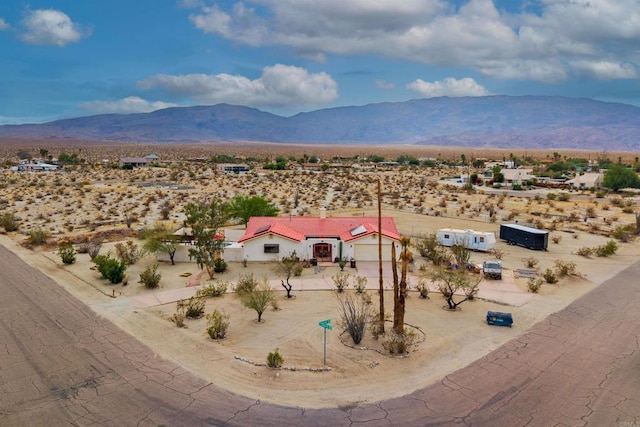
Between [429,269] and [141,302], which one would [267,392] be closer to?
[141,302]

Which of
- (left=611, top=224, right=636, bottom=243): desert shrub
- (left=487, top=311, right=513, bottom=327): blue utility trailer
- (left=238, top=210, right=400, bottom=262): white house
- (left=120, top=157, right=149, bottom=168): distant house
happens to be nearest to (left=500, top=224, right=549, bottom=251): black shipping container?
(left=611, top=224, right=636, bottom=243): desert shrub

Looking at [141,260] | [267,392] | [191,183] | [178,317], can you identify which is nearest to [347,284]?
[178,317]

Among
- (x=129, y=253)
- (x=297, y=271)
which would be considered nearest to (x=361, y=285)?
(x=297, y=271)

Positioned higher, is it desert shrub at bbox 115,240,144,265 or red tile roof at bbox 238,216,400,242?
red tile roof at bbox 238,216,400,242

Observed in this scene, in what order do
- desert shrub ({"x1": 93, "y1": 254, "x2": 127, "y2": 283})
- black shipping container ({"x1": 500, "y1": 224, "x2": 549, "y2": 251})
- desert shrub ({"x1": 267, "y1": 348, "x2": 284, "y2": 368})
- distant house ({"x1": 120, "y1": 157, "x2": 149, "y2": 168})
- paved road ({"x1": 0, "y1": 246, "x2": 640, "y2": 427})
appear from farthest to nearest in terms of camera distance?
distant house ({"x1": 120, "y1": 157, "x2": 149, "y2": 168}) < black shipping container ({"x1": 500, "y1": 224, "x2": 549, "y2": 251}) < desert shrub ({"x1": 93, "y1": 254, "x2": 127, "y2": 283}) < desert shrub ({"x1": 267, "y1": 348, "x2": 284, "y2": 368}) < paved road ({"x1": 0, "y1": 246, "x2": 640, "y2": 427})

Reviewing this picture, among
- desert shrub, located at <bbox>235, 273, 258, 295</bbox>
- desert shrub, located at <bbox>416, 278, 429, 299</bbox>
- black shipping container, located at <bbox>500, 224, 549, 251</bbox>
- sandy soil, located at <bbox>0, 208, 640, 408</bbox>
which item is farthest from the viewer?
black shipping container, located at <bbox>500, 224, 549, 251</bbox>

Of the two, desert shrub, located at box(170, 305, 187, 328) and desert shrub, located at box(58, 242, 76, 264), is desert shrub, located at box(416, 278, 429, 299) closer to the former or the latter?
desert shrub, located at box(170, 305, 187, 328)

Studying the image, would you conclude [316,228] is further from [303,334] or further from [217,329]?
[217,329]
